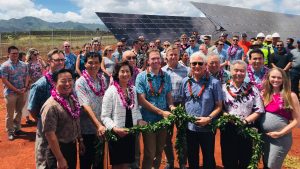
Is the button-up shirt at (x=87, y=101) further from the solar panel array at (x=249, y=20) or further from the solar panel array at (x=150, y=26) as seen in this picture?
the solar panel array at (x=249, y=20)

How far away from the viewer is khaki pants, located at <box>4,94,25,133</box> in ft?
24.0

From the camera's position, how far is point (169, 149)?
17.4 ft

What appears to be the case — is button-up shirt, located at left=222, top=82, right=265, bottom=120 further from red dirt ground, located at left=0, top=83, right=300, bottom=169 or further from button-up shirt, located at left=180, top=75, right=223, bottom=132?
red dirt ground, located at left=0, top=83, right=300, bottom=169

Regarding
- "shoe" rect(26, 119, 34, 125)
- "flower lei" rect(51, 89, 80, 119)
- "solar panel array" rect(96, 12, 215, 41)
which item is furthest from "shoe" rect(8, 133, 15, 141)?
"solar panel array" rect(96, 12, 215, 41)

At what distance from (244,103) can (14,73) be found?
203 inches

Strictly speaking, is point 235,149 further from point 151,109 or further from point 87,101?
point 87,101

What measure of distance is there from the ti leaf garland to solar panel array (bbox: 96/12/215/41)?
10.5 meters

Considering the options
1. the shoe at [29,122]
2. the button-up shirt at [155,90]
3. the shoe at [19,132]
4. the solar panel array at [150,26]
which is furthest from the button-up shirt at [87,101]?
the solar panel array at [150,26]

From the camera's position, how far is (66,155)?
369cm

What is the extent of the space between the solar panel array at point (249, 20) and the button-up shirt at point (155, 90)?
666 inches

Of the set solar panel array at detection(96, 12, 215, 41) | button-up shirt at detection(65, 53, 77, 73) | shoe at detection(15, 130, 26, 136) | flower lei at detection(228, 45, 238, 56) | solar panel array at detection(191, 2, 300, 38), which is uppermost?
solar panel array at detection(191, 2, 300, 38)

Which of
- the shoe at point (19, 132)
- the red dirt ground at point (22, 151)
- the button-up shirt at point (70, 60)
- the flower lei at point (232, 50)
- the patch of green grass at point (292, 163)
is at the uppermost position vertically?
the flower lei at point (232, 50)

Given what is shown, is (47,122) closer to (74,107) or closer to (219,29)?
(74,107)

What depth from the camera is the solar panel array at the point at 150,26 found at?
51.6 feet
